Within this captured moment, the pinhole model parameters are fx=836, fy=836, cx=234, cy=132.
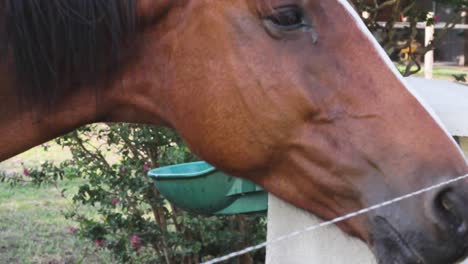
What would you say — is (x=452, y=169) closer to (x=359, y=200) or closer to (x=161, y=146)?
(x=359, y=200)

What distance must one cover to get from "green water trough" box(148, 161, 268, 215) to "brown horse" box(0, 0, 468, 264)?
0.84 m

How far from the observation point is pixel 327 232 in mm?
2430

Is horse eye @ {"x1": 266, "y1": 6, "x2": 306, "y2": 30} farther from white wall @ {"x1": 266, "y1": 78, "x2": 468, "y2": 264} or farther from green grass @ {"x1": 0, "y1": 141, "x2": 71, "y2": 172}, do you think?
green grass @ {"x1": 0, "y1": 141, "x2": 71, "y2": 172}

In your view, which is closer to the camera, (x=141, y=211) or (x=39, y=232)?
(x=141, y=211)

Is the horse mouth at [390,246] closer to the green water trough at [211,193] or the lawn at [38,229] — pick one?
the green water trough at [211,193]

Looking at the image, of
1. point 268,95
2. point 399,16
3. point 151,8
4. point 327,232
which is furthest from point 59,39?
point 399,16

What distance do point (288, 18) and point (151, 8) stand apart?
0.37 meters

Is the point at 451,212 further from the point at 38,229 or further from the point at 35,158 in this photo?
the point at 35,158

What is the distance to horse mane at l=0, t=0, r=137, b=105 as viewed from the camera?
212 cm

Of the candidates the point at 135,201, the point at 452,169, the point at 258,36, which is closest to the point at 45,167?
the point at 135,201

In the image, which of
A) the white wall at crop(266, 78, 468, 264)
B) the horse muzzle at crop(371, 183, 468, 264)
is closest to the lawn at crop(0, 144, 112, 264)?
the white wall at crop(266, 78, 468, 264)

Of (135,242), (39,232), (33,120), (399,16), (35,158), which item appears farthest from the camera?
(35,158)

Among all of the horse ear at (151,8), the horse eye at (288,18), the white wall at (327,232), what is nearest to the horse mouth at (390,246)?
the white wall at (327,232)

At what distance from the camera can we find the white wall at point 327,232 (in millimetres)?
2367
